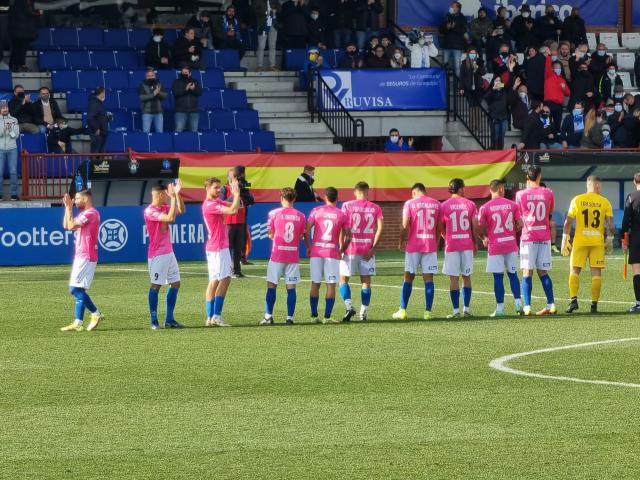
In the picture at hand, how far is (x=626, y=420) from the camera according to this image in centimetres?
1119

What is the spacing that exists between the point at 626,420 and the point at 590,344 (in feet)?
15.6

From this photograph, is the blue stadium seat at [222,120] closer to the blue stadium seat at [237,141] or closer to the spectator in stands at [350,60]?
the blue stadium seat at [237,141]

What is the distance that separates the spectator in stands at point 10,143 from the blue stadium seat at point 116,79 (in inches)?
210

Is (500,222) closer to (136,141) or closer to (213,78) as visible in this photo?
(136,141)

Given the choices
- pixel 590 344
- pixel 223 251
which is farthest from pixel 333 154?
pixel 590 344

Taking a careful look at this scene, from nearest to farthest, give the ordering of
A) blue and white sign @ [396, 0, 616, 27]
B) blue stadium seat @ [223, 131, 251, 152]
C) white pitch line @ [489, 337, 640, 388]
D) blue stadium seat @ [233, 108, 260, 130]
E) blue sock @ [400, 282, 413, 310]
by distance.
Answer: white pitch line @ [489, 337, 640, 388] → blue sock @ [400, 282, 413, 310] → blue stadium seat @ [223, 131, 251, 152] → blue stadium seat @ [233, 108, 260, 130] → blue and white sign @ [396, 0, 616, 27]

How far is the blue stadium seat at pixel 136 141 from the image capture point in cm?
3281

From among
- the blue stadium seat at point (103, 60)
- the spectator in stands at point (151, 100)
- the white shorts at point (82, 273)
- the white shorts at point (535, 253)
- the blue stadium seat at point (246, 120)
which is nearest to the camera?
the white shorts at point (82, 273)

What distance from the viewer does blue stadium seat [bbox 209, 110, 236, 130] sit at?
34.8 meters

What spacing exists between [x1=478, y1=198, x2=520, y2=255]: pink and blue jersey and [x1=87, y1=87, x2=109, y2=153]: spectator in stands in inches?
573

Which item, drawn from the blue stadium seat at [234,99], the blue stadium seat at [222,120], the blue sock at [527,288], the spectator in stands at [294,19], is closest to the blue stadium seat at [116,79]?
the blue stadium seat at [222,120]

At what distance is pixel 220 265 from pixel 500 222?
153 inches

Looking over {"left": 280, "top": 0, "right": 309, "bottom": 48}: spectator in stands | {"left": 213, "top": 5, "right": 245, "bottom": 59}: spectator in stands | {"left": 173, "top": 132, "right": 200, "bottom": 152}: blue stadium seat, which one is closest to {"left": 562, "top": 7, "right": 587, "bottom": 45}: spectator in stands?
{"left": 280, "top": 0, "right": 309, "bottom": 48}: spectator in stands

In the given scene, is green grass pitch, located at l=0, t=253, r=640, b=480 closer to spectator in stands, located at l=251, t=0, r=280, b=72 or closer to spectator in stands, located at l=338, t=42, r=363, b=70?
spectator in stands, located at l=338, t=42, r=363, b=70
